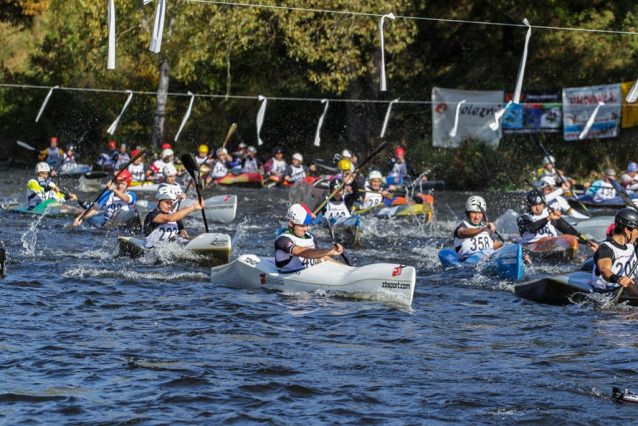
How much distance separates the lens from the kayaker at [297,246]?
38.2 feet

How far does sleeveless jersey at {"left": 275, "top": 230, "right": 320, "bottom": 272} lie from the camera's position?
1174 cm

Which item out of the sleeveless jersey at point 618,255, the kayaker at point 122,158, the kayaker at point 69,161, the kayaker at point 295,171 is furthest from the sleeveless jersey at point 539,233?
the kayaker at point 69,161

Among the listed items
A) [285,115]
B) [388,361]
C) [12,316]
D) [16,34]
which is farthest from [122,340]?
[16,34]

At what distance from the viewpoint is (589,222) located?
17.9m

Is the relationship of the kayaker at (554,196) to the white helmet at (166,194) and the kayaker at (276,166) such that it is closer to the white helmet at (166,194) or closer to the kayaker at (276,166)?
the white helmet at (166,194)

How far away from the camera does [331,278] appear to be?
11633mm

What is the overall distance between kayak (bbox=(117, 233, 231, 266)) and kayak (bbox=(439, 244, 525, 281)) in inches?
131

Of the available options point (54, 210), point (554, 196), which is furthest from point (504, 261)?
point (54, 210)

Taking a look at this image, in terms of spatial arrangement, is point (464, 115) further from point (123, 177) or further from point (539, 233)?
point (539, 233)

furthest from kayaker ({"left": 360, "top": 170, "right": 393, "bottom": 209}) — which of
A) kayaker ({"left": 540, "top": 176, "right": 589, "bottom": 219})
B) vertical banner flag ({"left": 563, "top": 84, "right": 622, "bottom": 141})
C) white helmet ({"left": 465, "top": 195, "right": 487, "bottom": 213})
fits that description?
vertical banner flag ({"left": 563, "top": 84, "right": 622, "bottom": 141})

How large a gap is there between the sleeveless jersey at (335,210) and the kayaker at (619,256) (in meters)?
7.82

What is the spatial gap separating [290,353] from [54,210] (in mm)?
12390

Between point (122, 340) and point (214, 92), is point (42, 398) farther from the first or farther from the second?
point (214, 92)

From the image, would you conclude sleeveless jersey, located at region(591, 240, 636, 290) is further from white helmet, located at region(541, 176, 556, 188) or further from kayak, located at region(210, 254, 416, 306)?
white helmet, located at region(541, 176, 556, 188)
